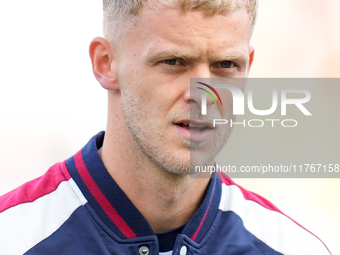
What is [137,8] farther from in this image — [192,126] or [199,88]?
[192,126]

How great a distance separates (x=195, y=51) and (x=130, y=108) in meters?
0.32

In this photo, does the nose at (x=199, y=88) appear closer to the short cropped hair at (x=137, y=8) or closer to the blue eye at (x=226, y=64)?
the blue eye at (x=226, y=64)

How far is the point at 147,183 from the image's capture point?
1.66m

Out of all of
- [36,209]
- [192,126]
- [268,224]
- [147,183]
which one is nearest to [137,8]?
[192,126]

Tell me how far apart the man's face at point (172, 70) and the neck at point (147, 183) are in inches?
2.7

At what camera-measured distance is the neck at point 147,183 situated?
1.65 metres

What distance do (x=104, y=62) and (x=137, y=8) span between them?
284 mm

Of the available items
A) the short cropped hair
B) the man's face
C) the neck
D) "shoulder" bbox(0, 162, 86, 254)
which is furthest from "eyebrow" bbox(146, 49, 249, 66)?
"shoulder" bbox(0, 162, 86, 254)

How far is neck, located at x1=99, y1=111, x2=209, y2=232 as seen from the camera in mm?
1651

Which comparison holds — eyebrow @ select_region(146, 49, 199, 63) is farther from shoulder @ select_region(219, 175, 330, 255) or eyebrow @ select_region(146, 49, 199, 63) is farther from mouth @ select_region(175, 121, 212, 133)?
shoulder @ select_region(219, 175, 330, 255)

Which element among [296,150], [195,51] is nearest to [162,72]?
[195,51]

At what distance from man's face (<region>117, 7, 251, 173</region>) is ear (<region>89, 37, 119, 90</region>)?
95 mm

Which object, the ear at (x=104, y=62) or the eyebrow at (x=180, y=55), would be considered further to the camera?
the ear at (x=104, y=62)

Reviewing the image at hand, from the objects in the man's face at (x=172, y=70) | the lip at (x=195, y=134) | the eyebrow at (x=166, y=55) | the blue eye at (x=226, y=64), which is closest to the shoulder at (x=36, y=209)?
the man's face at (x=172, y=70)
